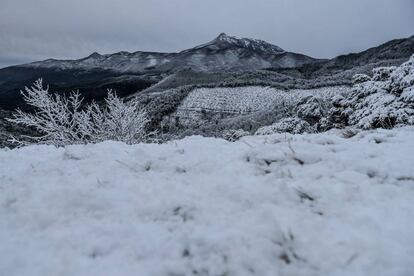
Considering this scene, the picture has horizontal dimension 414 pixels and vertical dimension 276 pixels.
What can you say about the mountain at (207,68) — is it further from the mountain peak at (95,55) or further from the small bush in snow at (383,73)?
the small bush in snow at (383,73)

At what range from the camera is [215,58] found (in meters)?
126

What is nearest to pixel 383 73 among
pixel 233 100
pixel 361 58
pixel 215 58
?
pixel 233 100

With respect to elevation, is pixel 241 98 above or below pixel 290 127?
above

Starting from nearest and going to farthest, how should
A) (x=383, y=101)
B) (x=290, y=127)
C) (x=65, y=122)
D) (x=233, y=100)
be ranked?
(x=383, y=101) < (x=290, y=127) < (x=65, y=122) < (x=233, y=100)

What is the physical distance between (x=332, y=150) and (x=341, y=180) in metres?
0.77

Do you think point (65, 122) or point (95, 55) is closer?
point (65, 122)

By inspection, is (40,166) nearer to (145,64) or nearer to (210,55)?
(210,55)

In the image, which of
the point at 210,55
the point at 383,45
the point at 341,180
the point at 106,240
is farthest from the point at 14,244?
the point at 210,55

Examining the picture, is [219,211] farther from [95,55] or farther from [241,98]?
[95,55]

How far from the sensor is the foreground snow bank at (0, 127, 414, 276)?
7.07ft

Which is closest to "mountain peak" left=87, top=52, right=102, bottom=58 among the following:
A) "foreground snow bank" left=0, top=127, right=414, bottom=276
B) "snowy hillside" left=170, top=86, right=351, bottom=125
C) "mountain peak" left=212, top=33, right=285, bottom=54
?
"mountain peak" left=212, top=33, right=285, bottom=54

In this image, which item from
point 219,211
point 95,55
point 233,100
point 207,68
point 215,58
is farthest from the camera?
point 95,55

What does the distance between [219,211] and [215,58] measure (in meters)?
127

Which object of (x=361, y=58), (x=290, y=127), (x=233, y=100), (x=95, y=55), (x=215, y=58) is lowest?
(x=290, y=127)
